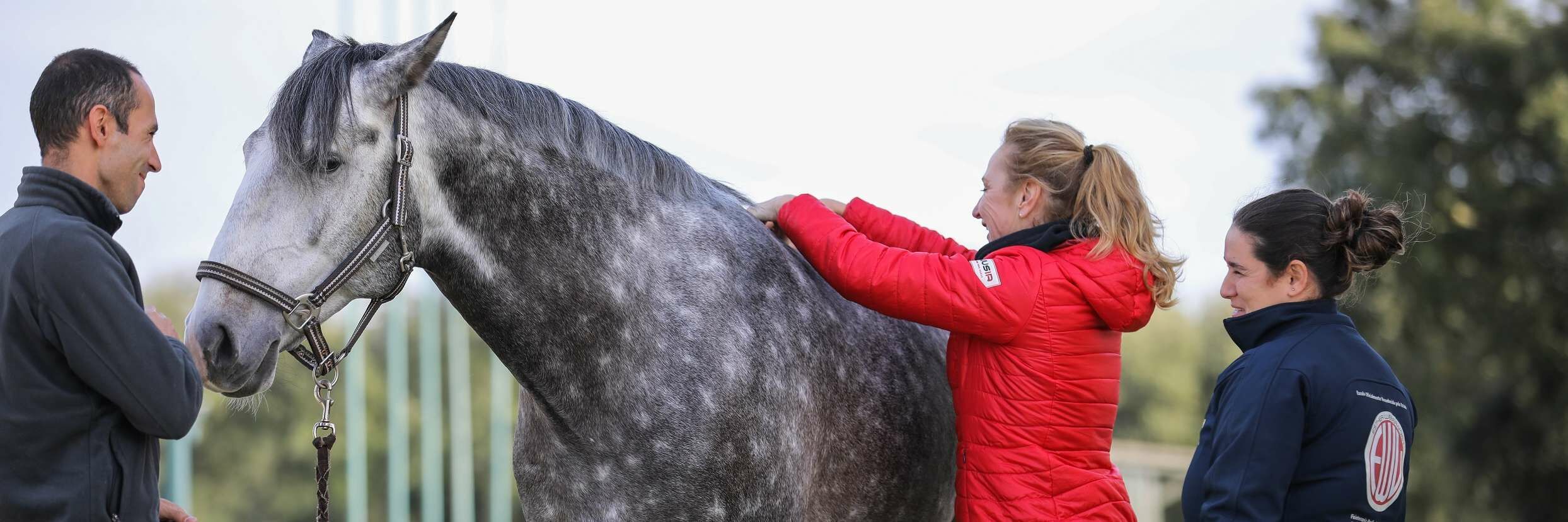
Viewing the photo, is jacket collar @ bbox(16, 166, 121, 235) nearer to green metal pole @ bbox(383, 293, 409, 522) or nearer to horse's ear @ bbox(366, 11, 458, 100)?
horse's ear @ bbox(366, 11, 458, 100)

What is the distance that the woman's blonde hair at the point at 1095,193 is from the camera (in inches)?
105

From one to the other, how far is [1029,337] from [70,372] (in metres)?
1.93

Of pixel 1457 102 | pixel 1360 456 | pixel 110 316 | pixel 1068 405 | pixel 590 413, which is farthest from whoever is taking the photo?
pixel 1457 102

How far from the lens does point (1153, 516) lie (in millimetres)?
11219

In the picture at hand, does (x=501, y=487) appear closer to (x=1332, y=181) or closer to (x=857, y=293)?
(x=857, y=293)

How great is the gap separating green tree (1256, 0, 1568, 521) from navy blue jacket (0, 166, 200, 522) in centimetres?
1152

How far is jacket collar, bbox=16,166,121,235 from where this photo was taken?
1.97 meters

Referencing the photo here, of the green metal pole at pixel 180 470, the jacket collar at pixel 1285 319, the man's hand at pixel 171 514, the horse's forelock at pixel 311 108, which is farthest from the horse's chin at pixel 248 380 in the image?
the green metal pole at pixel 180 470

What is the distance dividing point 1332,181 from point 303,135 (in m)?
12.1

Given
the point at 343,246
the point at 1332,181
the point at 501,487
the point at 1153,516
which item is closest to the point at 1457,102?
the point at 1332,181

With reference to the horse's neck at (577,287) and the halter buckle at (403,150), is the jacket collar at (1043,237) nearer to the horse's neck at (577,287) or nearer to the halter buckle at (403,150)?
the horse's neck at (577,287)

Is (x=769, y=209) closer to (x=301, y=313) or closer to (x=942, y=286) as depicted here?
(x=942, y=286)

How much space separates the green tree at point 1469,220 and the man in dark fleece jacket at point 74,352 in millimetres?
11492

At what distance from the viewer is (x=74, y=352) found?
1.84 m
